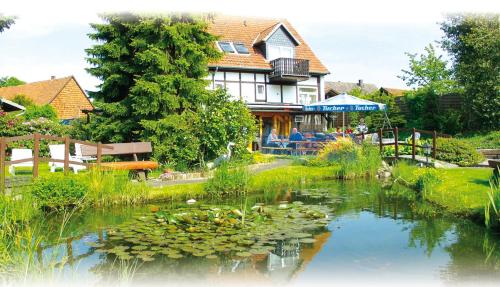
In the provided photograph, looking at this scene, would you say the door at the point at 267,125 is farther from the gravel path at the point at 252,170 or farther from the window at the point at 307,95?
the gravel path at the point at 252,170

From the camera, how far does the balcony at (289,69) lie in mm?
25250

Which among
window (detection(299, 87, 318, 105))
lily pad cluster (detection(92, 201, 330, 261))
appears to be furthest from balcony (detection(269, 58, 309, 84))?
lily pad cluster (detection(92, 201, 330, 261))

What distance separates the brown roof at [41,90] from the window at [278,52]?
2012 centimetres

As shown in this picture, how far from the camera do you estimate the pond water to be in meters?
5.10

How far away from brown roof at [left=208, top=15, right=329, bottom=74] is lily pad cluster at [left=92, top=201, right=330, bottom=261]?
676 inches

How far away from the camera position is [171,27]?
14.7m

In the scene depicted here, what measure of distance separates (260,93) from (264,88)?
1.42ft

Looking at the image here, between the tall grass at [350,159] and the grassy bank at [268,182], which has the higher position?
the tall grass at [350,159]

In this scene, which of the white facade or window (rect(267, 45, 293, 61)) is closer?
the white facade

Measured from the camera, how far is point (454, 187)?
9.84m

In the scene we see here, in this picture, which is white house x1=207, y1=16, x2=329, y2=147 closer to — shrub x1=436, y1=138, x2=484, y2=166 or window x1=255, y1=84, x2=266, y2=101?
window x1=255, y1=84, x2=266, y2=101

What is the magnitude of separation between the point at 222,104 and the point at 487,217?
927 cm

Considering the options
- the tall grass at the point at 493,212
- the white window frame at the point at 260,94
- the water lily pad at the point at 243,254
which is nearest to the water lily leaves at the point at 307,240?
the water lily pad at the point at 243,254

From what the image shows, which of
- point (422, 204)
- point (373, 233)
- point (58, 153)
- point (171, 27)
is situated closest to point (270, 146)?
point (171, 27)
